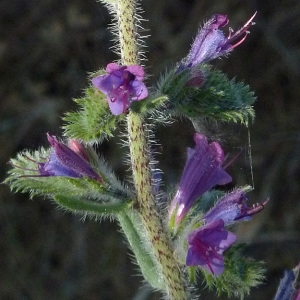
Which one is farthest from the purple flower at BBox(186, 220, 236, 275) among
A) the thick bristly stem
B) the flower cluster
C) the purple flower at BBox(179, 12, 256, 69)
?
the purple flower at BBox(179, 12, 256, 69)

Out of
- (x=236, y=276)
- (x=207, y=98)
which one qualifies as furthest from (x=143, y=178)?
(x=236, y=276)

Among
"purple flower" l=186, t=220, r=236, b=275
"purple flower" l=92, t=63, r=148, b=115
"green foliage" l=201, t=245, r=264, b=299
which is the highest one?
"purple flower" l=92, t=63, r=148, b=115

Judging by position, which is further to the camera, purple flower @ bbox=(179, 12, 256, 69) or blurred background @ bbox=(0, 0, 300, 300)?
blurred background @ bbox=(0, 0, 300, 300)

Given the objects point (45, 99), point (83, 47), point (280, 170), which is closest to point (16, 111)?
point (45, 99)

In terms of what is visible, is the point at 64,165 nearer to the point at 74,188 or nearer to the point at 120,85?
the point at 74,188

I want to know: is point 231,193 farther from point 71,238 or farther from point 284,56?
point 284,56

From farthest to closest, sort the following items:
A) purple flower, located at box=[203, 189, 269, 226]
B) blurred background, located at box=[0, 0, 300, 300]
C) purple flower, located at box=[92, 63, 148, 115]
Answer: blurred background, located at box=[0, 0, 300, 300], purple flower, located at box=[203, 189, 269, 226], purple flower, located at box=[92, 63, 148, 115]

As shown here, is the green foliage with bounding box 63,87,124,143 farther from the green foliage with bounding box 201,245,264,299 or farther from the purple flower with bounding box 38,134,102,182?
the green foliage with bounding box 201,245,264,299
